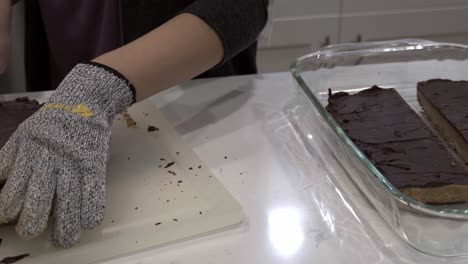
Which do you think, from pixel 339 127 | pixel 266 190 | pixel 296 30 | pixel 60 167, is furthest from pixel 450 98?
pixel 296 30

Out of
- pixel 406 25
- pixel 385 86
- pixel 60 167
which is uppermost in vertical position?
pixel 60 167

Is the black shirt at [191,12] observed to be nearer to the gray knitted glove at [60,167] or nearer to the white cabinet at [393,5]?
the gray knitted glove at [60,167]

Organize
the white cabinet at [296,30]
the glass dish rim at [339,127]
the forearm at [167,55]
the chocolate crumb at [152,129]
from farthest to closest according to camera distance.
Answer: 1. the white cabinet at [296,30]
2. the chocolate crumb at [152,129]
3. the forearm at [167,55]
4. the glass dish rim at [339,127]

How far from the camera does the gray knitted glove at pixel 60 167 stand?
0.64m

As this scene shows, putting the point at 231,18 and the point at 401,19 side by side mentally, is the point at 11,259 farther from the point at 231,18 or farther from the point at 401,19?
the point at 401,19

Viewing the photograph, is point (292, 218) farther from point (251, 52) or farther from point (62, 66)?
point (62, 66)

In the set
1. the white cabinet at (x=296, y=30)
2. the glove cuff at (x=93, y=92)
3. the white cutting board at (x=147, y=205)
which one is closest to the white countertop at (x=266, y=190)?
the white cutting board at (x=147, y=205)

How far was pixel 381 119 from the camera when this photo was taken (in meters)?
0.87

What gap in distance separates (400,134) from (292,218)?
214mm

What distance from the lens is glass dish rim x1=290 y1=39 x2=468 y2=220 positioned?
0.63 m

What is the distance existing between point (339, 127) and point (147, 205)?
272 mm

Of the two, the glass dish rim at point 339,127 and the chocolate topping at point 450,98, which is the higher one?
the glass dish rim at point 339,127

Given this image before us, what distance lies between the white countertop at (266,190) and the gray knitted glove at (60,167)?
7 centimetres

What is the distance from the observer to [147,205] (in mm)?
737
